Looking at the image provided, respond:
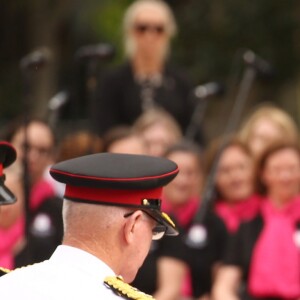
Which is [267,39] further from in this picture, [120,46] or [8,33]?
[8,33]

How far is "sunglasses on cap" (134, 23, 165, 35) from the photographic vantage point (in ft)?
34.4

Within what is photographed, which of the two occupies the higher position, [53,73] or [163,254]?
[163,254]

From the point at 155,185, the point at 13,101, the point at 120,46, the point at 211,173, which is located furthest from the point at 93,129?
the point at 13,101

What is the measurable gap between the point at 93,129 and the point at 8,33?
10.4m

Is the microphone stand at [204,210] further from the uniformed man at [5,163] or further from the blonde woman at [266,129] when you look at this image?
the uniformed man at [5,163]

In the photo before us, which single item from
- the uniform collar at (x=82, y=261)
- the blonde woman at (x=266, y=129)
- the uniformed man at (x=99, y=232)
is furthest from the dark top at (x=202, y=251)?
the uniform collar at (x=82, y=261)

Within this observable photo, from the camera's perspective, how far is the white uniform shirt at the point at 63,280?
472cm

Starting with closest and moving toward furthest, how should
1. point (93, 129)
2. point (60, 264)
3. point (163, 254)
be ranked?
point (60, 264) < point (163, 254) < point (93, 129)

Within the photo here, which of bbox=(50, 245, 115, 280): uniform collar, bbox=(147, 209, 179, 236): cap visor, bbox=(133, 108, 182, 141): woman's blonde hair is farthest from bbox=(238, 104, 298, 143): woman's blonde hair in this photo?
bbox=(50, 245, 115, 280): uniform collar

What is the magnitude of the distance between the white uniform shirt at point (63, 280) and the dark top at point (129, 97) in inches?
225

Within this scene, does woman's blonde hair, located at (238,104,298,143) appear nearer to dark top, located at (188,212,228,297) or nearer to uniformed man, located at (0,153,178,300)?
dark top, located at (188,212,228,297)

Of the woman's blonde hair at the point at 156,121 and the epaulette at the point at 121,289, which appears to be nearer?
the epaulette at the point at 121,289

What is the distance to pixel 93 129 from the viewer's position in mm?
9539

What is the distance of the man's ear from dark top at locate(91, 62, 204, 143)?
223 inches
